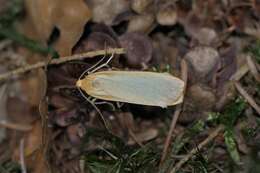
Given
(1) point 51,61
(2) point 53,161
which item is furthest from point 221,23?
(2) point 53,161

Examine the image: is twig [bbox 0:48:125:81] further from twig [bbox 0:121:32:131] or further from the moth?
twig [bbox 0:121:32:131]

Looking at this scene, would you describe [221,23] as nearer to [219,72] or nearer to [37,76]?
[219,72]

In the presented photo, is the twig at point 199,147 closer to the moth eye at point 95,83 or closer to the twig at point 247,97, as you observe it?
the twig at point 247,97

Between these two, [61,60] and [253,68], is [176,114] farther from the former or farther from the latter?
[61,60]

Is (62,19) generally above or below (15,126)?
above

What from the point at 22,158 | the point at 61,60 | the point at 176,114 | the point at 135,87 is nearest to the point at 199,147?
the point at 176,114

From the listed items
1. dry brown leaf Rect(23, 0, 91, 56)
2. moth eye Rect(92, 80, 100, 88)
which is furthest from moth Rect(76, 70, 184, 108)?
dry brown leaf Rect(23, 0, 91, 56)

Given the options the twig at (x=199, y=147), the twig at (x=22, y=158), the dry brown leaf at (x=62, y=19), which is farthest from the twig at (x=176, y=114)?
the twig at (x=22, y=158)
